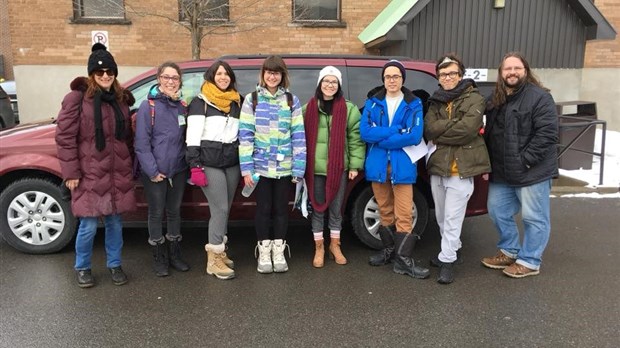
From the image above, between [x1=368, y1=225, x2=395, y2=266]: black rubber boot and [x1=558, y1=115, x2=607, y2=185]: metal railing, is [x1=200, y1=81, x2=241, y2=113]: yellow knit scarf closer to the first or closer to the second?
[x1=368, y1=225, x2=395, y2=266]: black rubber boot

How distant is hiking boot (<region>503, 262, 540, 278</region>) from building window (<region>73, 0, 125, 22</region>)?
1049cm

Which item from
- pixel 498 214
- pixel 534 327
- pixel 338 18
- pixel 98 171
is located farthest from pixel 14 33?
pixel 534 327

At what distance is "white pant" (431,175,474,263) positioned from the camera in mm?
4102

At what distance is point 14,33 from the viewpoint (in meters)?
11.4

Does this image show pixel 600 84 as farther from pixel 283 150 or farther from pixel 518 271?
pixel 283 150

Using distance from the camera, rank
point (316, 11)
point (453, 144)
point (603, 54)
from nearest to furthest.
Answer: point (453, 144)
point (316, 11)
point (603, 54)

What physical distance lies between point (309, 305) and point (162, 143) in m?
1.69

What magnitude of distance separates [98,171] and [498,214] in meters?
3.32

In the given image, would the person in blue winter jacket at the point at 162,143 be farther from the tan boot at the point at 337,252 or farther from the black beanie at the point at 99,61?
the tan boot at the point at 337,252

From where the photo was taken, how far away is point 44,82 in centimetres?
1176

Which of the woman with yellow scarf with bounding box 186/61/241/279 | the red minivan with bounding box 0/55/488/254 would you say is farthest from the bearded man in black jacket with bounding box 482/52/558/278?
the woman with yellow scarf with bounding box 186/61/241/279

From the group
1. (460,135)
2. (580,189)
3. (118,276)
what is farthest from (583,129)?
(118,276)

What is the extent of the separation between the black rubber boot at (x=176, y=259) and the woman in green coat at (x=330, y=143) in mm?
1231

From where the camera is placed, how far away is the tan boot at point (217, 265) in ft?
13.9
